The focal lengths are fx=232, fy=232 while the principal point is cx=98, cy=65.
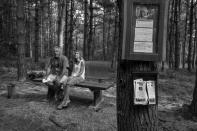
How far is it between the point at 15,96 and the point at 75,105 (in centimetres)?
219

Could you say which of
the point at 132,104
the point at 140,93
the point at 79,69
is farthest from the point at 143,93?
the point at 79,69

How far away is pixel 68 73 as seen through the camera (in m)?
7.44

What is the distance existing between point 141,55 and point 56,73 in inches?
198

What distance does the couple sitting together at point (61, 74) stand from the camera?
21.2 ft

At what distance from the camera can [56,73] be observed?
7.04 meters

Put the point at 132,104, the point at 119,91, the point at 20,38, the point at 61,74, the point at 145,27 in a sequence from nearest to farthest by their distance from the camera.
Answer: the point at 145,27
the point at 132,104
the point at 119,91
the point at 61,74
the point at 20,38

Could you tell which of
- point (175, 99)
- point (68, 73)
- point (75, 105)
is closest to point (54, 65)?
point (68, 73)

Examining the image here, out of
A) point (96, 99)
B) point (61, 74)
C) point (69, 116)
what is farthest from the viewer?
point (61, 74)

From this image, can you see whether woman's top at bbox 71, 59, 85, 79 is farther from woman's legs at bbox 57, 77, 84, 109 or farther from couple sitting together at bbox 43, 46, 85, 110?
woman's legs at bbox 57, 77, 84, 109

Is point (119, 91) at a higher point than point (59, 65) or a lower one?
higher

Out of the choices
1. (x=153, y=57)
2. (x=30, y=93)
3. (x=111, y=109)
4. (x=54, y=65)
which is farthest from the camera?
(x=30, y=93)

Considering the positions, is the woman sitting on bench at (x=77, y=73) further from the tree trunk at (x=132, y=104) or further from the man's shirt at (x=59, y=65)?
the tree trunk at (x=132, y=104)

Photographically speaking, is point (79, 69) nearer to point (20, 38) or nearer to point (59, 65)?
point (59, 65)

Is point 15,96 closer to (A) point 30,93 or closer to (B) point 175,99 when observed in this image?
(A) point 30,93
